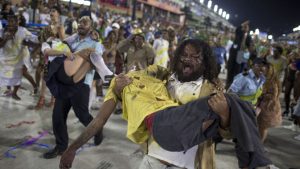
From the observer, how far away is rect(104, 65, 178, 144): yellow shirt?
6.78 ft

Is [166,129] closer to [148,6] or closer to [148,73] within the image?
[148,73]

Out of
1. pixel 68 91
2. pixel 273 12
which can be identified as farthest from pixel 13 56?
pixel 273 12

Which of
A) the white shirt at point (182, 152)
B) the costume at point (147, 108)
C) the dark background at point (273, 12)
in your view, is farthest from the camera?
the dark background at point (273, 12)

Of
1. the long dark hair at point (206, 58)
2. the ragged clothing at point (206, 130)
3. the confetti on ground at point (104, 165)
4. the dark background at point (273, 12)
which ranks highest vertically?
the dark background at point (273, 12)

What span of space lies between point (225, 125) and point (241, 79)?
3285mm

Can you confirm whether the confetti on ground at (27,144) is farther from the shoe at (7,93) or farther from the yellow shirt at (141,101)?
the yellow shirt at (141,101)

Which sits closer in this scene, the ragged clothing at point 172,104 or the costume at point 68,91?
the ragged clothing at point 172,104

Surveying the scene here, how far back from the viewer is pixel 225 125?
71.6 inches

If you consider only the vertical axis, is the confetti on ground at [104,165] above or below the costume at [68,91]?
below

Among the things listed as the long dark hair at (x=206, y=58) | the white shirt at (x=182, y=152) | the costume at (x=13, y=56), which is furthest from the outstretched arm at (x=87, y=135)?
the costume at (x=13, y=56)

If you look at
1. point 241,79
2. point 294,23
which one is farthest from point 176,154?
point 294,23

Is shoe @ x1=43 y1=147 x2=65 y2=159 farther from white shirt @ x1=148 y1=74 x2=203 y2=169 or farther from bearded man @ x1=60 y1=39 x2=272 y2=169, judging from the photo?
white shirt @ x1=148 y1=74 x2=203 y2=169

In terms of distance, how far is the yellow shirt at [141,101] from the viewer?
2066mm

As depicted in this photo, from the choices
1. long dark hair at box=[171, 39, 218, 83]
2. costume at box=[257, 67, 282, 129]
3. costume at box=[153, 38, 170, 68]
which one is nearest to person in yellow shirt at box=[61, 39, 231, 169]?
long dark hair at box=[171, 39, 218, 83]
